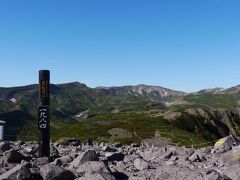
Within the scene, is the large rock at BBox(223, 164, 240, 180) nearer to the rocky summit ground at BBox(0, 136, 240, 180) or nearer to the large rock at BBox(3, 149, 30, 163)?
the rocky summit ground at BBox(0, 136, 240, 180)

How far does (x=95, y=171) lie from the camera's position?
18.9 m

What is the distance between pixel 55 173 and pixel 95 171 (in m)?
1.76

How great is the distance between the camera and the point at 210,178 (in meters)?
18.7

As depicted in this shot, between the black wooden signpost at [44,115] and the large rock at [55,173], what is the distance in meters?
6.64

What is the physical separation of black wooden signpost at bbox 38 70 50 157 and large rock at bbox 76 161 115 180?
5.89 meters

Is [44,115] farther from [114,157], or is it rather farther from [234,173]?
[234,173]

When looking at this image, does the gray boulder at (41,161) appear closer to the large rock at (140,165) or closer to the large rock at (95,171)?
the large rock at (95,171)

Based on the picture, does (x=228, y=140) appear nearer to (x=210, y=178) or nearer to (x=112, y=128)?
(x=210, y=178)

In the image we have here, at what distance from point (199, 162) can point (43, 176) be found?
12.5 metres

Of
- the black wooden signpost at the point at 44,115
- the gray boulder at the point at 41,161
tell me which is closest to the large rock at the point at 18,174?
the gray boulder at the point at 41,161

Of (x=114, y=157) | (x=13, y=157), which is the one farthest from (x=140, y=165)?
(x=13, y=157)

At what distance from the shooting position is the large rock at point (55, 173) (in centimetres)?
1834

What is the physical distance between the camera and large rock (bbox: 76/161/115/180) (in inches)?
709

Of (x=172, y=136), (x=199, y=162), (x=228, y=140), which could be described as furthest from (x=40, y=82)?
(x=172, y=136)
